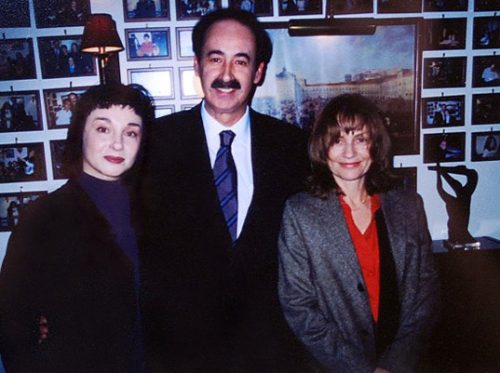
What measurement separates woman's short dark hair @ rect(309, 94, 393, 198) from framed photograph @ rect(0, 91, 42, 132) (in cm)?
203

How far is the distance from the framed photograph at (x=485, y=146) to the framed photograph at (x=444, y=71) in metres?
0.42

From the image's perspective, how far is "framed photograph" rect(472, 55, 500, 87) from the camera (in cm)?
293

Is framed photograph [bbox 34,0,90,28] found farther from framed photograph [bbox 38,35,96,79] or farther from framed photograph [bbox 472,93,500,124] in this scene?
framed photograph [bbox 472,93,500,124]

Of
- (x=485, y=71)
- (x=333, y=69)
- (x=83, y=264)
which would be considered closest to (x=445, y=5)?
(x=485, y=71)

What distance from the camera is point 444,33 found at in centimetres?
287

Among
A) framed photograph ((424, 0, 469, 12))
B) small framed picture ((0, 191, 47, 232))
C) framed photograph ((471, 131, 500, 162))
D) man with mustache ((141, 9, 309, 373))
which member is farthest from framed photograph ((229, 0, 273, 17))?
small framed picture ((0, 191, 47, 232))

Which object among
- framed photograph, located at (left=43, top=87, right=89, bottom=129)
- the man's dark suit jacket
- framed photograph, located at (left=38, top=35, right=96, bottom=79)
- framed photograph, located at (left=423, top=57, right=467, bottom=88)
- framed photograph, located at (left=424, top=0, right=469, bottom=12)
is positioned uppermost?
framed photograph, located at (left=424, top=0, right=469, bottom=12)

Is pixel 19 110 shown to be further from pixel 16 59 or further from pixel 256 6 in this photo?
pixel 256 6

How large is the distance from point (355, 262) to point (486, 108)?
7.19 feet

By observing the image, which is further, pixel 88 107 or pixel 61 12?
pixel 61 12

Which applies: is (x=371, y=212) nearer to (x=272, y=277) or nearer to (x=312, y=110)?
(x=272, y=277)

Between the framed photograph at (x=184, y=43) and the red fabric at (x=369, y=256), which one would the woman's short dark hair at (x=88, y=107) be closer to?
the red fabric at (x=369, y=256)

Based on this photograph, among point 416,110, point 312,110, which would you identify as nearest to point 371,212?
point 312,110

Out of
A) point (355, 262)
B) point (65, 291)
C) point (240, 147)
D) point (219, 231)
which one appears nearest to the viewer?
point (65, 291)
